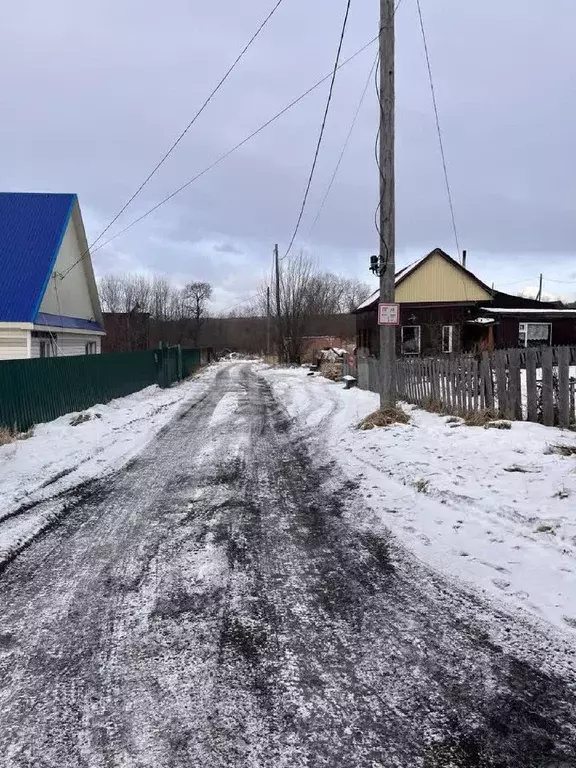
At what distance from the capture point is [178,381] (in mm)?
28625

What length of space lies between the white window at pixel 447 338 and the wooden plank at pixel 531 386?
20816 mm

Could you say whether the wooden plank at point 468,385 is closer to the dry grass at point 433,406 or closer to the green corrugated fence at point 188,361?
the dry grass at point 433,406

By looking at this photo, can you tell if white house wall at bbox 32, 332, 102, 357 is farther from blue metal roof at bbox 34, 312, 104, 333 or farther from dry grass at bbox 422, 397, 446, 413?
dry grass at bbox 422, 397, 446, 413

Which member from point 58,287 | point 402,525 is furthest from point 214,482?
point 58,287

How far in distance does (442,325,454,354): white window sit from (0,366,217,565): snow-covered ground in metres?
18.4

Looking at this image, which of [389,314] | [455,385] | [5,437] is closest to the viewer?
[5,437]

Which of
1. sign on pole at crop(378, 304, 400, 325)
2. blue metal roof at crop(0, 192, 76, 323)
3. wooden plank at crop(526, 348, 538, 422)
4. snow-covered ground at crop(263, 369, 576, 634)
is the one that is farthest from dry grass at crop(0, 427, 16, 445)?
wooden plank at crop(526, 348, 538, 422)

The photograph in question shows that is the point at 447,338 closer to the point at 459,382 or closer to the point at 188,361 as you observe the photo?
the point at 188,361

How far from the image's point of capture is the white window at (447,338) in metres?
28.5

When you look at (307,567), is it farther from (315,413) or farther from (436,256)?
(436,256)

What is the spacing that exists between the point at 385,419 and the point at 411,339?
1973 cm

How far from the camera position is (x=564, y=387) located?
25.1 ft

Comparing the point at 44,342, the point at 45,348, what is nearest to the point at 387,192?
the point at 44,342

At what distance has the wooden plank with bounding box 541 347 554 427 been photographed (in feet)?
25.4
